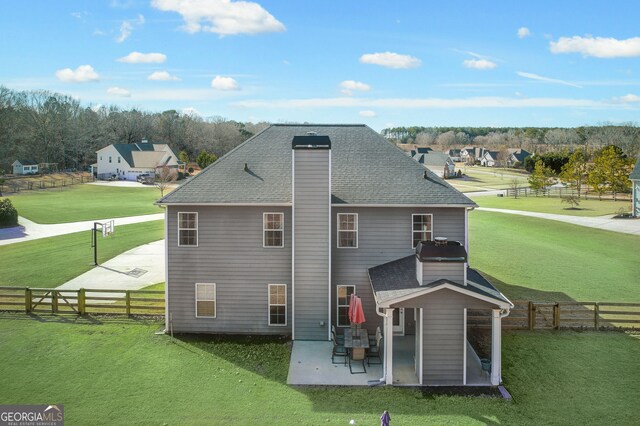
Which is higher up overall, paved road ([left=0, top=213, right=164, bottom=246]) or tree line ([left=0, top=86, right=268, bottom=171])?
tree line ([left=0, top=86, right=268, bottom=171])

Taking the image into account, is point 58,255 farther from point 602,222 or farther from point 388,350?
point 602,222

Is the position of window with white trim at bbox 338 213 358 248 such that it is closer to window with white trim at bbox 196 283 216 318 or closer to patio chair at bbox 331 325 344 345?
patio chair at bbox 331 325 344 345

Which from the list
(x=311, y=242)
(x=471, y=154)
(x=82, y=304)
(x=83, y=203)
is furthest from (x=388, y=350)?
(x=471, y=154)

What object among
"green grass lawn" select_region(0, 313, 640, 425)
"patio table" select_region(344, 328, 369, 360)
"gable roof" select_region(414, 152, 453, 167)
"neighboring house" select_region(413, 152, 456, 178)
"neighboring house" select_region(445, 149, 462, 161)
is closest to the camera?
"green grass lawn" select_region(0, 313, 640, 425)

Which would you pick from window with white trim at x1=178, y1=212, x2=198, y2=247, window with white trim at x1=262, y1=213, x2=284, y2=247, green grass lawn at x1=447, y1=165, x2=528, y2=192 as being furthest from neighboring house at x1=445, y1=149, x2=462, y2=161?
window with white trim at x1=178, y1=212, x2=198, y2=247

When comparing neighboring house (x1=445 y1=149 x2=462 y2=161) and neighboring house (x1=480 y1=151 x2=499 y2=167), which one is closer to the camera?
neighboring house (x1=480 y1=151 x2=499 y2=167)

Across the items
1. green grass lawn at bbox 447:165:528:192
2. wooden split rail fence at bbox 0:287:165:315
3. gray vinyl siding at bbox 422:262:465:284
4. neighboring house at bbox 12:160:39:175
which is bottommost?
wooden split rail fence at bbox 0:287:165:315

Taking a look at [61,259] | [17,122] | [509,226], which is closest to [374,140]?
[61,259]
